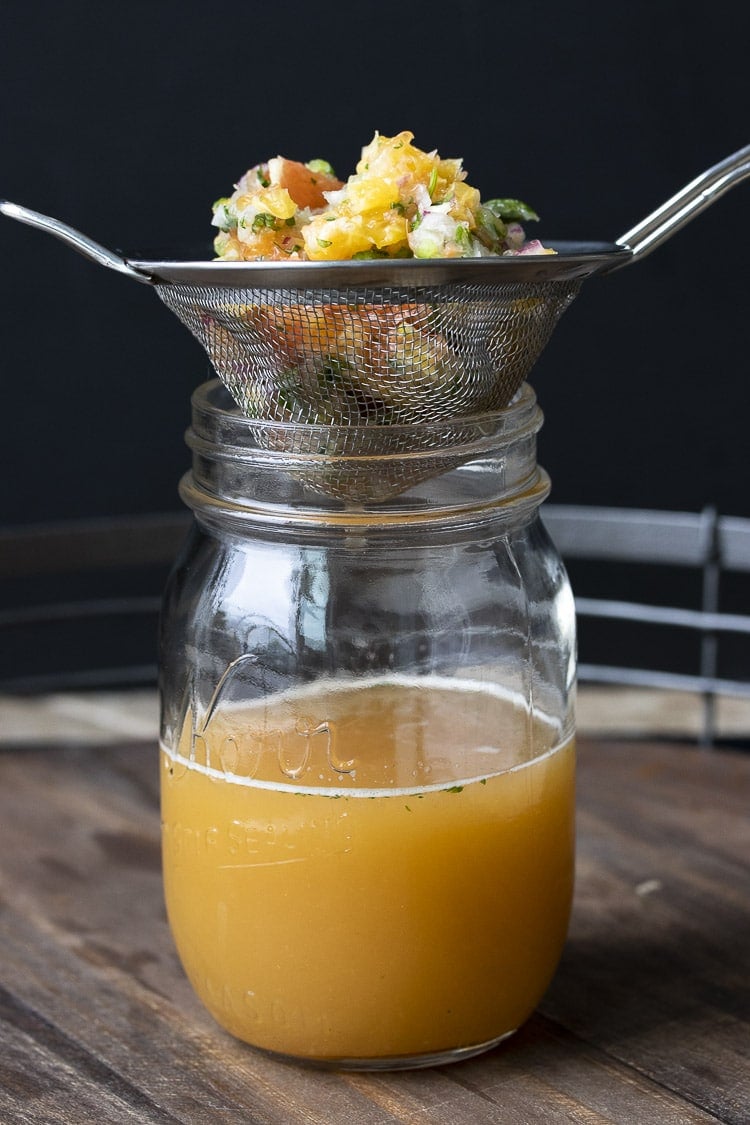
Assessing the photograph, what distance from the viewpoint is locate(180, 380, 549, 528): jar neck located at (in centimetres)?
89

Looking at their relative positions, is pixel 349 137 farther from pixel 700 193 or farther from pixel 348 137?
pixel 700 193

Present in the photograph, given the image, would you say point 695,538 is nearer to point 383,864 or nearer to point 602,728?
point 602,728

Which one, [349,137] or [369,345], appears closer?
[369,345]

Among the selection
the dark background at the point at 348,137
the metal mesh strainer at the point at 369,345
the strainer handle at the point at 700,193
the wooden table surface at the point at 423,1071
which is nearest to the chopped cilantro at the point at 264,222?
the metal mesh strainer at the point at 369,345

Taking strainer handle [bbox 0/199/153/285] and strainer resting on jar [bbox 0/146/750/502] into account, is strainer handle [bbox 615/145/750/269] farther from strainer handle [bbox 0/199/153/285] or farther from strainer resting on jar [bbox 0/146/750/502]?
strainer handle [bbox 0/199/153/285]

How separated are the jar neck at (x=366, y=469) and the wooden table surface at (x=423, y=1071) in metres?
0.35

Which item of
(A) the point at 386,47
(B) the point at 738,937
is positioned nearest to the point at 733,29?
(A) the point at 386,47

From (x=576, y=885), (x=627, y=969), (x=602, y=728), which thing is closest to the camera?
(x=627, y=969)

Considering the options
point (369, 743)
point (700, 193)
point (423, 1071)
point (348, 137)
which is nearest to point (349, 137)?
point (348, 137)

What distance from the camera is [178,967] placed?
1.10 m

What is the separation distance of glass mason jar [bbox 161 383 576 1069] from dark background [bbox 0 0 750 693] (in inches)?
42.5

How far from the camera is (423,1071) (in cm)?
96

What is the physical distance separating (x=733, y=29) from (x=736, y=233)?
0.85 feet

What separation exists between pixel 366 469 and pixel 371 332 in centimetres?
8
